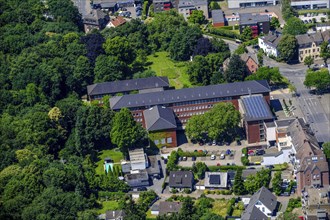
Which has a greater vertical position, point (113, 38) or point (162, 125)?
point (113, 38)

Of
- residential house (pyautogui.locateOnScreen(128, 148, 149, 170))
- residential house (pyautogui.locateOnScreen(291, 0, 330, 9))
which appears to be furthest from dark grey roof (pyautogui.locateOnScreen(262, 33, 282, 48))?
residential house (pyautogui.locateOnScreen(128, 148, 149, 170))

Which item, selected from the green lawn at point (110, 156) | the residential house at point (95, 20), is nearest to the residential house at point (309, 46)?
the residential house at point (95, 20)

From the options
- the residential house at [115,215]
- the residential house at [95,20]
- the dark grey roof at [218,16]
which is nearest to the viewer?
the residential house at [115,215]

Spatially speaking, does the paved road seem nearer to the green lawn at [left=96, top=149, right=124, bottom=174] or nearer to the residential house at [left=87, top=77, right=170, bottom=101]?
the residential house at [left=87, top=77, right=170, bottom=101]

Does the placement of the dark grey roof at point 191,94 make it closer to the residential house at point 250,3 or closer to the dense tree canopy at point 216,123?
the dense tree canopy at point 216,123

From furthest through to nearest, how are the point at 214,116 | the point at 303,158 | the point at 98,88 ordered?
the point at 98,88, the point at 214,116, the point at 303,158

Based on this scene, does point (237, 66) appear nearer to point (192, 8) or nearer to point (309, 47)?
point (309, 47)

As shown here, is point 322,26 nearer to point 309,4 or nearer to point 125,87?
point 309,4

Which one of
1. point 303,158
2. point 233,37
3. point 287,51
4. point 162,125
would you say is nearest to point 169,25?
point 233,37
